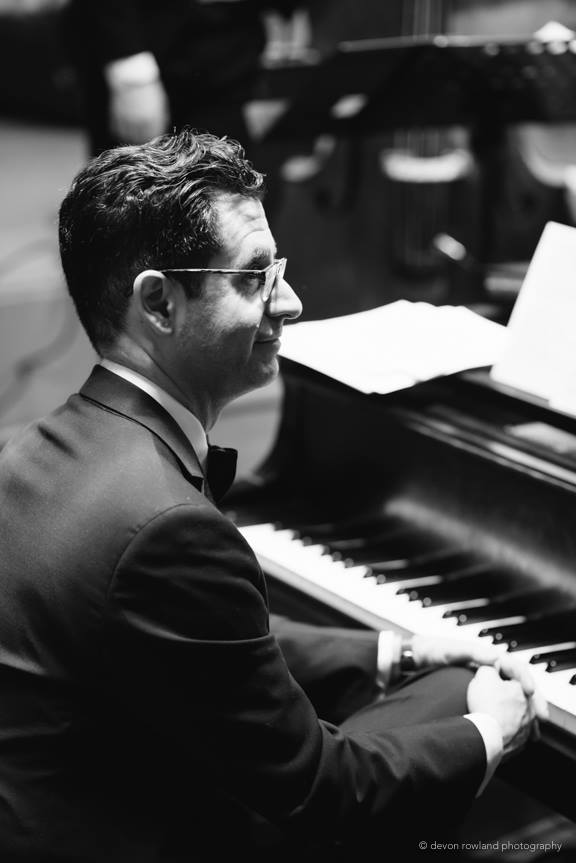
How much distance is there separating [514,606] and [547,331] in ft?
1.30

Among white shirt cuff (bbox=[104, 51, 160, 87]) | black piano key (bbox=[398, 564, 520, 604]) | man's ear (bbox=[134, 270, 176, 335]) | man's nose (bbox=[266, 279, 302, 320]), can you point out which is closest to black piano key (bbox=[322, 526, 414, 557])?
black piano key (bbox=[398, 564, 520, 604])

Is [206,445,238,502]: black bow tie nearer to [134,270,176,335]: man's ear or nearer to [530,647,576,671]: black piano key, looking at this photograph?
[134,270,176,335]: man's ear

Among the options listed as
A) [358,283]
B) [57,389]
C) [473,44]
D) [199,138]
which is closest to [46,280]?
[57,389]

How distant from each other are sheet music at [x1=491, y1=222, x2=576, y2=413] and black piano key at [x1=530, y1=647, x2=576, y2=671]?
1.06 ft

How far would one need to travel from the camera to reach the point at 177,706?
1126 millimetres

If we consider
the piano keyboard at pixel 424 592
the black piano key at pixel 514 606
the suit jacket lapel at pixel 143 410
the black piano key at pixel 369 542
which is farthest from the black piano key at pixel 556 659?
the suit jacket lapel at pixel 143 410

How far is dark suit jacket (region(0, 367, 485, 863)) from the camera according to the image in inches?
43.5

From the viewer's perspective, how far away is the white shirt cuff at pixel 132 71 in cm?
Result: 305

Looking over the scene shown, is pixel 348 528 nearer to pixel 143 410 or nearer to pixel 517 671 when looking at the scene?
pixel 517 671

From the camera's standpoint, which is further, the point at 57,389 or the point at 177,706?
the point at 57,389

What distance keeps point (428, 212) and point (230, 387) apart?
2788 millimetres

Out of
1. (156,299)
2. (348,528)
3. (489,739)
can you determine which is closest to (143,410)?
(156,299)

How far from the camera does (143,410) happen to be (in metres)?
1.22

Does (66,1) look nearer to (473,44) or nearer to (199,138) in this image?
(473,44)
